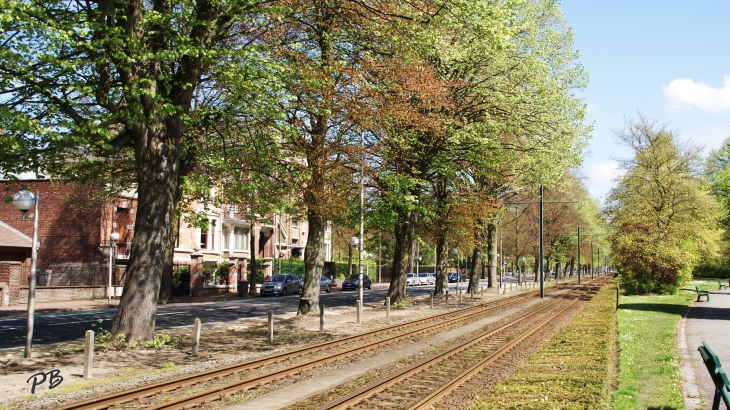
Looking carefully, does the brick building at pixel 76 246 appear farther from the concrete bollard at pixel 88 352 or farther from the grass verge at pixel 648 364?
the concrete bollard at pixel 88 352

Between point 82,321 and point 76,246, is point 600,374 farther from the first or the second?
point 76,246

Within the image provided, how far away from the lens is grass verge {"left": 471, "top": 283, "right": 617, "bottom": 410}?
9.47m

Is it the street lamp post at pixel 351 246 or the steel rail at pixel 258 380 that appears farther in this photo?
the street lamp post at pixel 351 246

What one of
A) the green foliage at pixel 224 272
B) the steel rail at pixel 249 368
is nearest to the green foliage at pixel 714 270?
the green foliage at pixel 224 272

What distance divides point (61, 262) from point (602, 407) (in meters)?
40.5

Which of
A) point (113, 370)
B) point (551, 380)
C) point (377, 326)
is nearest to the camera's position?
point (551, 380)

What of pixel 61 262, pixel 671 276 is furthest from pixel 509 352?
pixel 61 262

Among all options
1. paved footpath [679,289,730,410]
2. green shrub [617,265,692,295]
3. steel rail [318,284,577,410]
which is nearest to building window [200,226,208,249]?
green shrub [617,265,692,295]

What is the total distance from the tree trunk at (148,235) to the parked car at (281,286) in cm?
2960

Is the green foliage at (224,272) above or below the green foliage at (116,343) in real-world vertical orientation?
above

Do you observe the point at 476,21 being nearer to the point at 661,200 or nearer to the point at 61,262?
the point at 661,200

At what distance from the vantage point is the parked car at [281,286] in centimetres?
4525

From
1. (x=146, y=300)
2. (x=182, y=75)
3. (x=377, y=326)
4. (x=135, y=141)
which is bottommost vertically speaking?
(x=377, y=326)

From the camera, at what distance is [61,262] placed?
42.0 m
